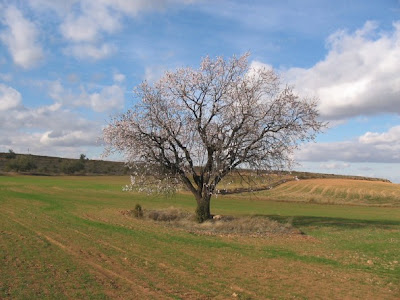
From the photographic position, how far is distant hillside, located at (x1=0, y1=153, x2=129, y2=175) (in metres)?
117

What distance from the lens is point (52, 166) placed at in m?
136

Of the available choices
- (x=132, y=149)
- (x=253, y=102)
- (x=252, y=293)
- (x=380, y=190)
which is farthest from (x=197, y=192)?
(x=380, y=190)

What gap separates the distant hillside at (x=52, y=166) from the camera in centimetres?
11681

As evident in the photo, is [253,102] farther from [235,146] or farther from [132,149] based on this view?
[132,149]

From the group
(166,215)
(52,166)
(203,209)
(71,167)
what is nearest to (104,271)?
(203,209)

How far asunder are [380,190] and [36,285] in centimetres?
6961

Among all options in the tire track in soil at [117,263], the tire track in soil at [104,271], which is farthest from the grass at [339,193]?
the tire track in soil at [104,271]

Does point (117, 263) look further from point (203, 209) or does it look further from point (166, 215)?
point (166, 215)

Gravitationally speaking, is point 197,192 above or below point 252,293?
above

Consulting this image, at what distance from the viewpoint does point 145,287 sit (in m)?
10.0

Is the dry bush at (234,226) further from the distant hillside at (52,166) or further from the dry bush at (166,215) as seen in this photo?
the distant hillside at (52,166)

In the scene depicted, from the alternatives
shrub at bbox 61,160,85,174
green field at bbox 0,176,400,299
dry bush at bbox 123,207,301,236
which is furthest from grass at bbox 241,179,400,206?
shrub at bbox 61,160,85,174

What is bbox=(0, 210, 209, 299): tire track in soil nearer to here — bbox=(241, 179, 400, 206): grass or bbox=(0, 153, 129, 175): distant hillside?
bbox=(241, 179, 400, 206): grass

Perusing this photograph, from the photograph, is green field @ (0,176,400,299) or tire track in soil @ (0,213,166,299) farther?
green field @ (0,176,400,299)
